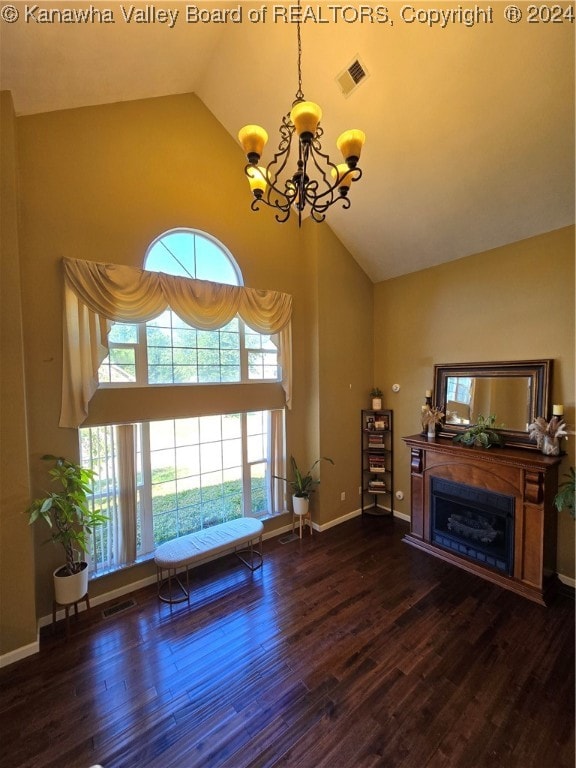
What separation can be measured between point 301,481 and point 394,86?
390cm

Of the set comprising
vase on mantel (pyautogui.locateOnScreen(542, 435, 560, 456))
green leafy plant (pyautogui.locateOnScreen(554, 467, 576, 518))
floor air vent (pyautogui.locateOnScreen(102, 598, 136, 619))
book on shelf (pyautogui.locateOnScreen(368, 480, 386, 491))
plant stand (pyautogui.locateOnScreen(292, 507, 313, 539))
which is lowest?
floor air vent (pyautogui.locateOnScreen(102, 598, 136, 619))

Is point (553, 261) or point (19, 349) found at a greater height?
point (553, 261)

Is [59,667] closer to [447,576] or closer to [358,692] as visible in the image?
[358,692]

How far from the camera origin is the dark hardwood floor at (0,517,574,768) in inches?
63.7

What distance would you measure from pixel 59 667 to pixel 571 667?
3462mm

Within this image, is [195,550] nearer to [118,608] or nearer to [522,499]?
[118,608]

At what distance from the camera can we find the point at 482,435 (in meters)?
3.15

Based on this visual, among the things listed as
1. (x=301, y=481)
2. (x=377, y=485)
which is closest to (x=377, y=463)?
(x=377, y=485)

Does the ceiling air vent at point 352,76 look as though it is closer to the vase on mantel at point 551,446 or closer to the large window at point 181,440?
the large window at point 181,440

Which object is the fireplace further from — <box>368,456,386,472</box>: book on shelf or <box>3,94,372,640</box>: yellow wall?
<box>3,94,372,640</box>: yellow wall

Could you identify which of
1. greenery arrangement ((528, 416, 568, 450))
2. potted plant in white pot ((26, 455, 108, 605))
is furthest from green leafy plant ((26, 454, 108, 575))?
greenery arrangement ((528, 416, 568, 450))

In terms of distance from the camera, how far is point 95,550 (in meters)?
2.71

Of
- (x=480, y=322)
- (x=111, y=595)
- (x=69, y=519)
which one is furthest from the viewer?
(x=480, y=322)

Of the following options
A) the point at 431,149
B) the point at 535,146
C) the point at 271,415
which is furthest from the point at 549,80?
the point at 271,415
